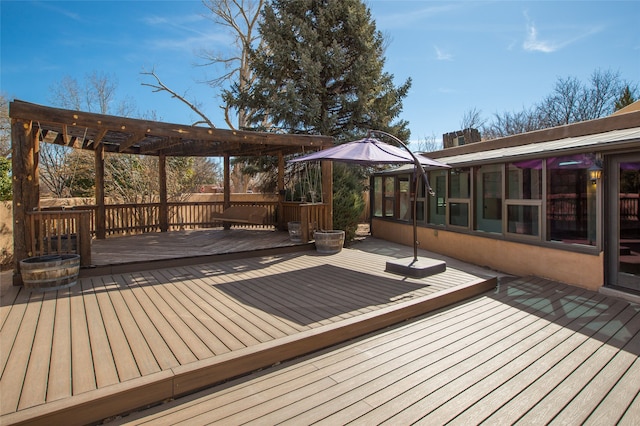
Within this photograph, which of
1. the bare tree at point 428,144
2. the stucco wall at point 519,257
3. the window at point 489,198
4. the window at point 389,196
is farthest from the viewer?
the bare tree at point 428,144

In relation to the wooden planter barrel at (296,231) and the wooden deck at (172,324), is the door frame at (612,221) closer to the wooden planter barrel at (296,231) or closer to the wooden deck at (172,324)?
the wooden deck at (172,324)

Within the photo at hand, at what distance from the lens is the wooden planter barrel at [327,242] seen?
643cm

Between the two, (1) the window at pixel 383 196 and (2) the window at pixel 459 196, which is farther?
(1) the window at pixel 383 196

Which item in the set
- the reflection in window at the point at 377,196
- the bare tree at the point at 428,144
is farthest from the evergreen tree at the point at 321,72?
the bare tree at the point at 428,144

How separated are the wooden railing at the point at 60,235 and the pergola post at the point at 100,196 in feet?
9.17

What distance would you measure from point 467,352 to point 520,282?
8.90 ft

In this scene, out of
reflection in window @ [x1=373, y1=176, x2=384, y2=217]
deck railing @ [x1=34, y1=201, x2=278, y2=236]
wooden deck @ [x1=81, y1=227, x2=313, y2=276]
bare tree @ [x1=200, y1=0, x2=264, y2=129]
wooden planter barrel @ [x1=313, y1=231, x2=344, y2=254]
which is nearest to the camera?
wooden deck @ [x1=81, y1=227, x2=313, y2=276]

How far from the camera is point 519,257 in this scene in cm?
553

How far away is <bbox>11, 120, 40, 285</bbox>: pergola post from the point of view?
4.07 metres

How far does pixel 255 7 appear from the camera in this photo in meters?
17.0

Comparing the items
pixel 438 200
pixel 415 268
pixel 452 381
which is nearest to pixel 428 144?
pixel 438 200


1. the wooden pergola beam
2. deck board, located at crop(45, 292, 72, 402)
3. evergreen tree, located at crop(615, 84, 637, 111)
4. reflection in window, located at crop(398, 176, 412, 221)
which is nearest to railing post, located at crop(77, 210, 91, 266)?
the wooden pergola beam

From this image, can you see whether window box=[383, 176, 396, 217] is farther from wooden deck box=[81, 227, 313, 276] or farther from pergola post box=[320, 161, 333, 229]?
wooden deck box=[81, 227, 313, 276]

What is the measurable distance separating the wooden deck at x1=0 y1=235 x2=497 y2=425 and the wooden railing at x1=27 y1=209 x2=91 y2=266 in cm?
40
